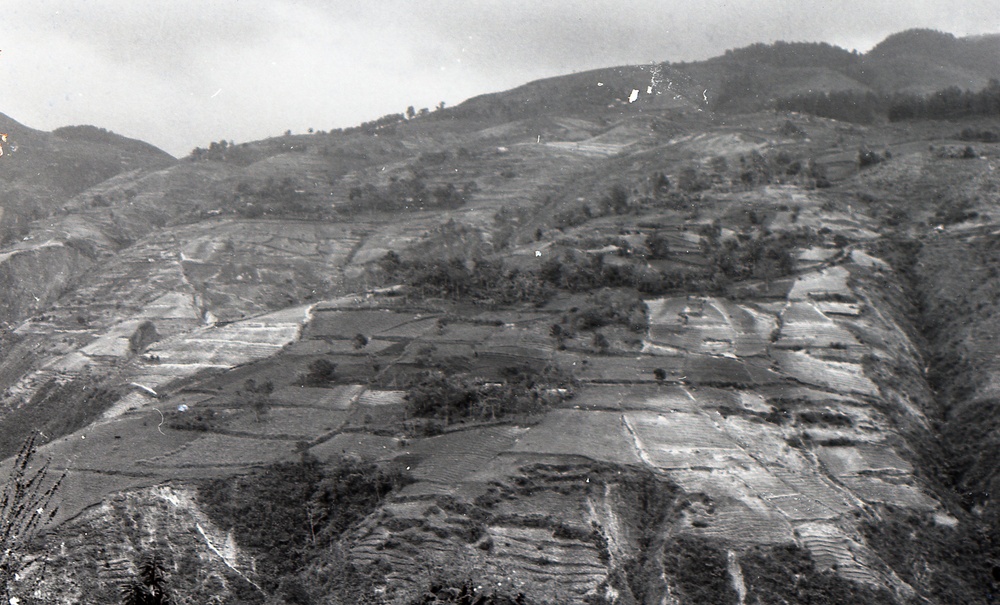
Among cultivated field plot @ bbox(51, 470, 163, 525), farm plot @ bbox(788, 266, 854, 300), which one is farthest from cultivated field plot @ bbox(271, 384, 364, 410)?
farm plot @ bbox(788, 266, 854, 300)

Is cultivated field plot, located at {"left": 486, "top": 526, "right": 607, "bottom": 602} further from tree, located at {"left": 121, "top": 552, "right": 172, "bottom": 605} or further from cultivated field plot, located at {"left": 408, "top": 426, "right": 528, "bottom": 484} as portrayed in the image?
tree, located at {"left": 121, "top": 552, "right": 172, "bottom": 605}

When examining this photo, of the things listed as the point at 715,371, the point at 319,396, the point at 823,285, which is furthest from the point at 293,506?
the point at 823,285

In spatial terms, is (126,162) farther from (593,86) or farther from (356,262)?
(593,86)

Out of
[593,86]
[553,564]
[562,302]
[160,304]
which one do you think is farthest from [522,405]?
[593,86]

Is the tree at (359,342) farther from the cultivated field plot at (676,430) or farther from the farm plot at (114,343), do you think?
the farm plot at (114,343)

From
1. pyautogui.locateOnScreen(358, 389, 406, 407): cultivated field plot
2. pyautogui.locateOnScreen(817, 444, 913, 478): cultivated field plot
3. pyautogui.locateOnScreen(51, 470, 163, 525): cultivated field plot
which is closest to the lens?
pyautogui.locateOnScreen(51, 470, 163, 525): cultivated field plot

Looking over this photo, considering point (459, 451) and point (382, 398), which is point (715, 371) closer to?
point (459, 451)

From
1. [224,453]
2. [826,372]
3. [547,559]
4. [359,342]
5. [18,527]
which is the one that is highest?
[18,527]
